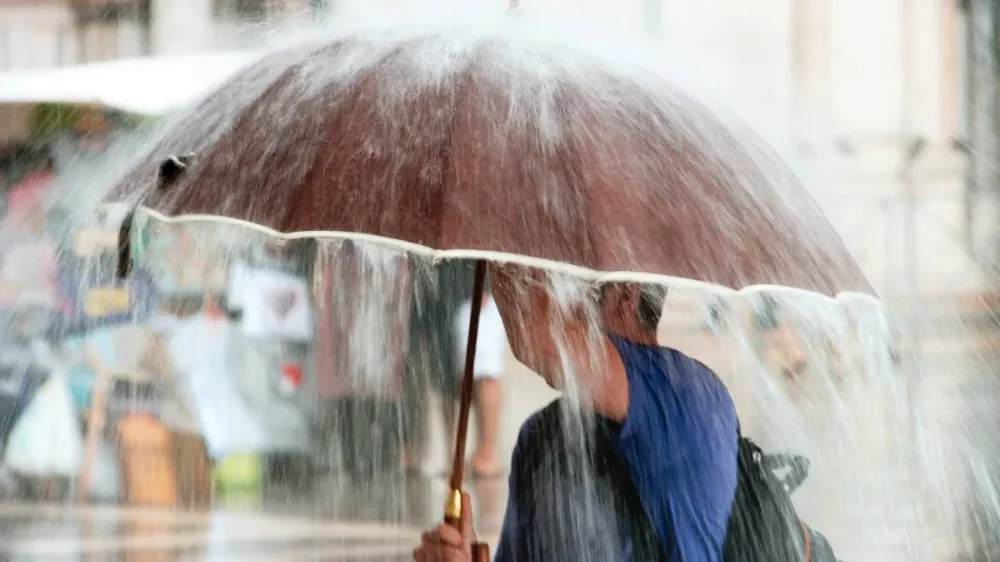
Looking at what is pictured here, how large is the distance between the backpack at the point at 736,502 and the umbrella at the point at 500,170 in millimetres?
333

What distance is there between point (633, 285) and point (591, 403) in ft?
0.53

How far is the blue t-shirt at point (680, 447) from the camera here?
115 cm

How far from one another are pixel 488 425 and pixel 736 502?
1.71 metres

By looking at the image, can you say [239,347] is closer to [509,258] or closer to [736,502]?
[736,502]

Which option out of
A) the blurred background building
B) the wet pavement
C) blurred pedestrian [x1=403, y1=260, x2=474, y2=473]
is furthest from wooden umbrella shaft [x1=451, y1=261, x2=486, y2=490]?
the blurred background building

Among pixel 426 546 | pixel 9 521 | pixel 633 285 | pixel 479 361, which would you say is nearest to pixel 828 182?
pixel 479 361

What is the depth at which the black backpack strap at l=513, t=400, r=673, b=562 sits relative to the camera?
121cm

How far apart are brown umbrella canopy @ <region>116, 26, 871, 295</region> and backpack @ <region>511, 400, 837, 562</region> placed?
35cm

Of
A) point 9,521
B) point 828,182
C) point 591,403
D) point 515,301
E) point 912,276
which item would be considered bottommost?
point 9,521

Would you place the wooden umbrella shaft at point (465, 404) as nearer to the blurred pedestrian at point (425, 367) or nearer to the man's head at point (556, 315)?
the man's head at point (556, 315)

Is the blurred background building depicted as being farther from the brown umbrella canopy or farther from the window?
the brown umbrella canopy

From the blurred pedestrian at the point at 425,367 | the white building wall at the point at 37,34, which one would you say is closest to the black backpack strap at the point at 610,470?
the blurred pedestrian at the point at 425,367

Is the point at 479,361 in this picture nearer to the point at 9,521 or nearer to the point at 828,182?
the point at 828,182

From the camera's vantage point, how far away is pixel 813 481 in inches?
111
